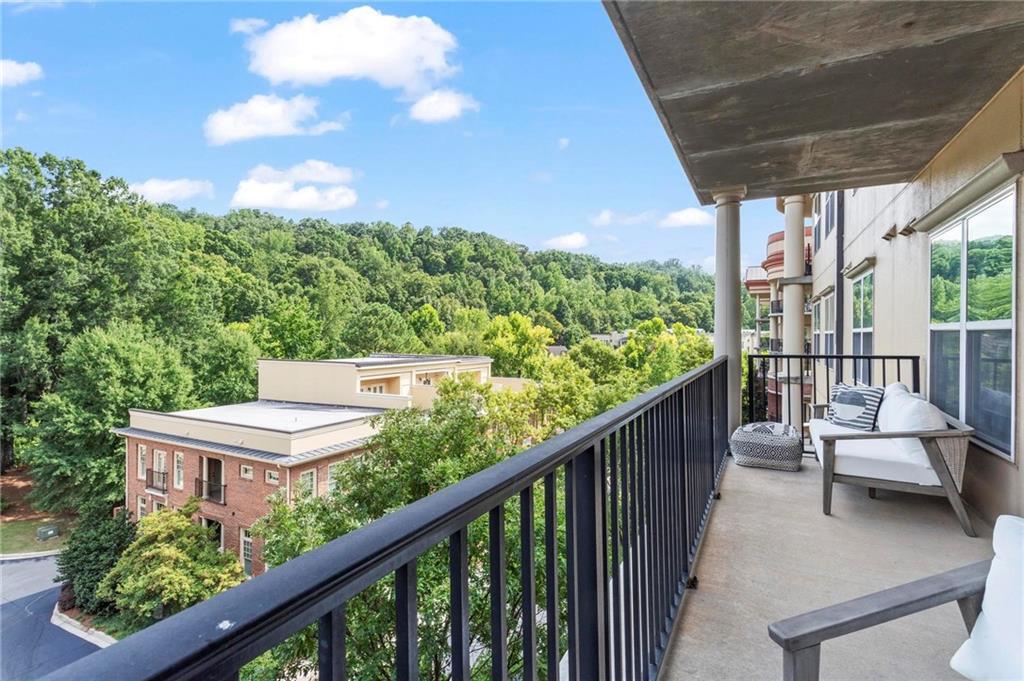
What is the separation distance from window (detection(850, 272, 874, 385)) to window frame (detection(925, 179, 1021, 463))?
6.29 feet

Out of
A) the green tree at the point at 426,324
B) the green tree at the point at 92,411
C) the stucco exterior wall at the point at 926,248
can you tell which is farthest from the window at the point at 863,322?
the green tree at the point at 426,324

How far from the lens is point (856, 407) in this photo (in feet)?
13.1

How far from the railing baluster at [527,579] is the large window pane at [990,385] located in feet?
10.6

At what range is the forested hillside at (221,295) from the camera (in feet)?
60.4

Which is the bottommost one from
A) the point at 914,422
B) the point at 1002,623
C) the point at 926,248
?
the point at 1002,623

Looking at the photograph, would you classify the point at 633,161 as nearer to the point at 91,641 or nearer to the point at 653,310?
the point at 653,310

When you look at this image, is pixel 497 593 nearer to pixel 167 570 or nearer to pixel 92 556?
pixel 167 570

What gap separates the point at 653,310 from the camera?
146 feet

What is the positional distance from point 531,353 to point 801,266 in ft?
71.1

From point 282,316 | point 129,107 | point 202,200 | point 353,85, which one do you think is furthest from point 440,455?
point 353,85

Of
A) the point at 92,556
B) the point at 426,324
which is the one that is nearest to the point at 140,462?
the point at 92,556

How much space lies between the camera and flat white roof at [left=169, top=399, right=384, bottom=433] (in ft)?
44.3

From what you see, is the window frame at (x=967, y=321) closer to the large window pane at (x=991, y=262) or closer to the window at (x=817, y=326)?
the large window pane at (x=991, y=262)

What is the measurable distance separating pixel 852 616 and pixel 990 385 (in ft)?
9.46
